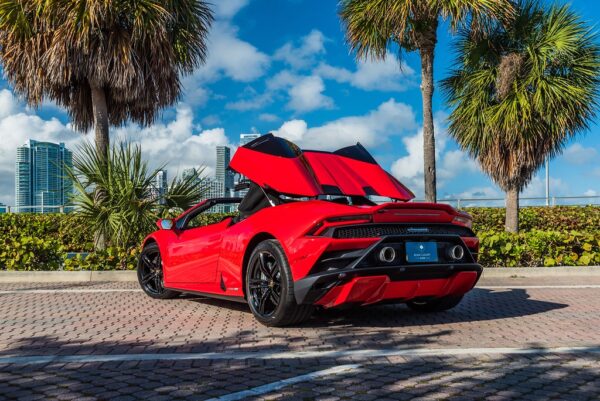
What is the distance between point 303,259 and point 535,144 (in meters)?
14.2

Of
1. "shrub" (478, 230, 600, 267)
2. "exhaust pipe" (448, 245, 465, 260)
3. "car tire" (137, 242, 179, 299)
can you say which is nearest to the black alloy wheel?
"exhaust pipe" (448, 245, 465, 260)

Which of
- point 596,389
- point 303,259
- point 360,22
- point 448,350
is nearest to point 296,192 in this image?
point 303,259

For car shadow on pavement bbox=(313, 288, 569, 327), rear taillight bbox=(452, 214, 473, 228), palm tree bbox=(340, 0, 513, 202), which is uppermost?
palm tree bbox=(340, 0, 513, 202)

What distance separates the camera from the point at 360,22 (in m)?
16.4

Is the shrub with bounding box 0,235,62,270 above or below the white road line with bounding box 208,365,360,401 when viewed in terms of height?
above

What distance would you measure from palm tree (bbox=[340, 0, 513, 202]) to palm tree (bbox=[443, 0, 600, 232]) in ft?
4.47

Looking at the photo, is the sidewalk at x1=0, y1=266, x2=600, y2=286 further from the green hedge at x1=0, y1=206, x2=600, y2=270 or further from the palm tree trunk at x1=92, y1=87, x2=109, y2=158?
the palm tree trunk at x1=92, y1=87, x2=109, y2=158

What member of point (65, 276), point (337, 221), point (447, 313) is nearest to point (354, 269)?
point (337, 221)

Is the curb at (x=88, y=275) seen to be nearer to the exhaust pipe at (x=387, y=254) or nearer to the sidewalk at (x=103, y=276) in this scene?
the sidewalk at (x=103, y=276)

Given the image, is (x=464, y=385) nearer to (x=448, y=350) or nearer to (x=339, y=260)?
(x=448, y=350)

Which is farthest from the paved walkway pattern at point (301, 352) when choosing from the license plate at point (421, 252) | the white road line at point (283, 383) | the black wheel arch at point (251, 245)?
the license plate at point (421, 252)

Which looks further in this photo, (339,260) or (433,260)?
(433,260)

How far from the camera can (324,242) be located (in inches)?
186

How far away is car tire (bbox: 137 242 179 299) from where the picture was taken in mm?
7426
